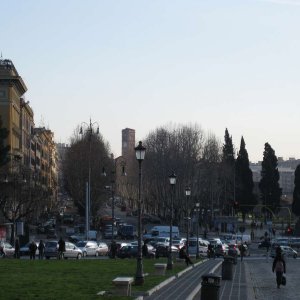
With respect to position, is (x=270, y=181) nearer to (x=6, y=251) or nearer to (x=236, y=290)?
(x=6, y=251)

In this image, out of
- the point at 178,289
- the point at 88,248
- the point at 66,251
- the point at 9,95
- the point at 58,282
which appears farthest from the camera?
the point at 9,95

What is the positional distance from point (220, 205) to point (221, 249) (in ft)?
188

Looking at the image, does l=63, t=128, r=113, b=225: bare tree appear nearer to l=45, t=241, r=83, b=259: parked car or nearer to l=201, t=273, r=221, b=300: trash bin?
l=45, t=241, r=83, b=259: parked car

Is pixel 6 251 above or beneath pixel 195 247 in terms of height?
above

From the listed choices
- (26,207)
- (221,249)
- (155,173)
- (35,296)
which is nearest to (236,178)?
(155,173)

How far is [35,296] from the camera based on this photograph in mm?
21094

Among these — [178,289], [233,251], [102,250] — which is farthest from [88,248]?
[178,289]

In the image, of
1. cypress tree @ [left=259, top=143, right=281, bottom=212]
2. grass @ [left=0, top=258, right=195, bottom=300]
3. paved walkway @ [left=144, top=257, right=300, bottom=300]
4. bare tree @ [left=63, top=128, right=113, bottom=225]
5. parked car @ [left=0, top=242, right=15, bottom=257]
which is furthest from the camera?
cypress tree @ [left=259, top=143, right=281, bottom=212]

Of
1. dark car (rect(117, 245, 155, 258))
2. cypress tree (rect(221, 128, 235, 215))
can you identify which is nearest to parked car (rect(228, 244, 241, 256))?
dark car (rect(117, 245, 155, 258))

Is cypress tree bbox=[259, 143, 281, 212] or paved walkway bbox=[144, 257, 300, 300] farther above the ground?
cypress tree bbox=[259, 143, 281, 212]

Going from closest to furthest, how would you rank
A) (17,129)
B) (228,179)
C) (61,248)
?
1. (61,248)
2. (17,129)
3. (228,179)

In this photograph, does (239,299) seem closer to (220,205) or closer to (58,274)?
(58,274)

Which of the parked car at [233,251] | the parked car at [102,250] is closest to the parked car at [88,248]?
the parked car at [102,250]

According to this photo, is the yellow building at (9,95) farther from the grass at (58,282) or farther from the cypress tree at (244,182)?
Answer: the grass at (58,282)
